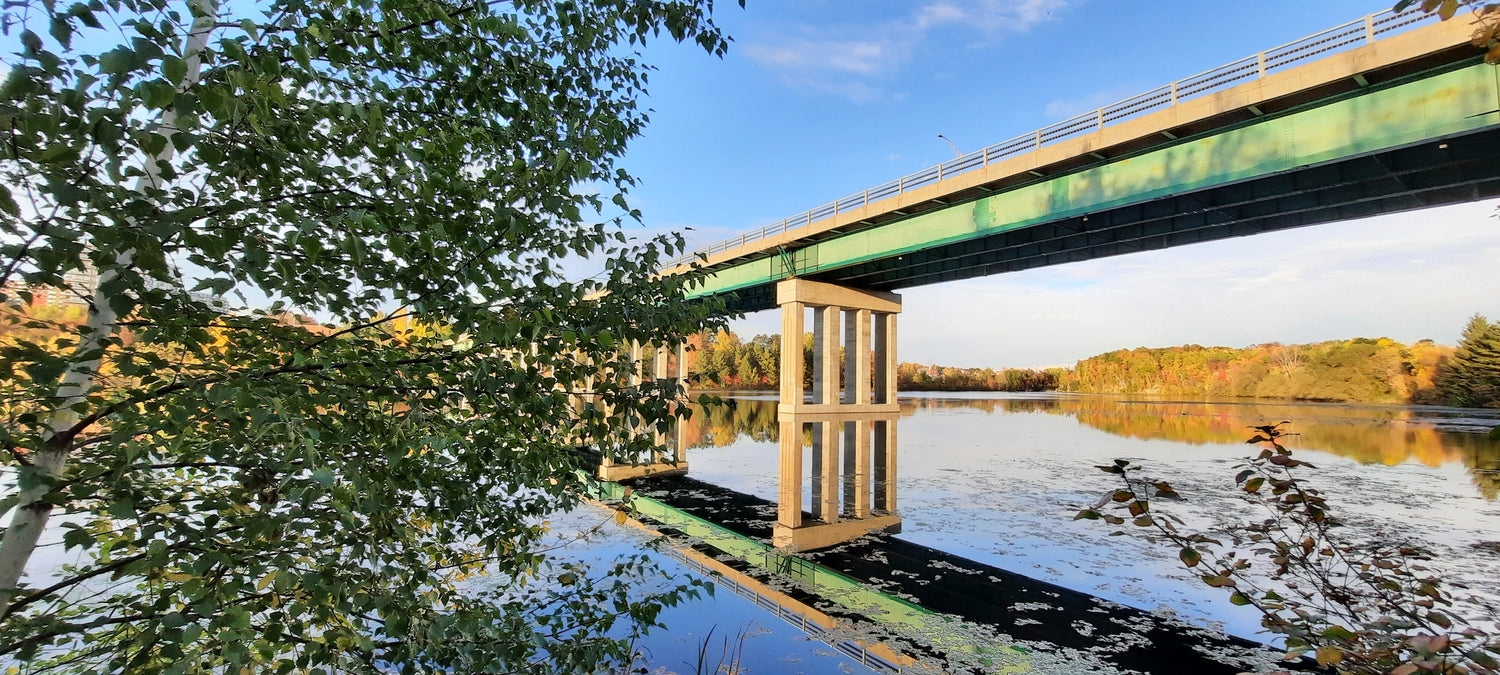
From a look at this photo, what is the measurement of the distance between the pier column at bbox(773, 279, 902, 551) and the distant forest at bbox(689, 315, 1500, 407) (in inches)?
213

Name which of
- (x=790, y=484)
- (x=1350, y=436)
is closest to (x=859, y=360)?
(x=790, y=484)

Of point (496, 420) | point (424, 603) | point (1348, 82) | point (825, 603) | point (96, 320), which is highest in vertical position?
point (1348, 82)

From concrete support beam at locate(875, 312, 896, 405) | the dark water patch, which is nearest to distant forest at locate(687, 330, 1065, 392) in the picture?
concrete support beam at locate(875, 312, 896, 405)

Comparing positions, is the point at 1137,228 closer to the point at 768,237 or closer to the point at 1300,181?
the point at 1300,181

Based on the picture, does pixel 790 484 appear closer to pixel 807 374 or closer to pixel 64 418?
pixel 64 418

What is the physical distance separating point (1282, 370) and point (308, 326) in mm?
114585

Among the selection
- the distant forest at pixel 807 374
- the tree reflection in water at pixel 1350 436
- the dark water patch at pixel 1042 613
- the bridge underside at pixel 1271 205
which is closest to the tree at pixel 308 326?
the dark water patch at pixel 1042 613

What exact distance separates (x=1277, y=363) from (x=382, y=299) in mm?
116466

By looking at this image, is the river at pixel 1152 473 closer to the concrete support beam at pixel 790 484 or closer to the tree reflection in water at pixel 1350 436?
the tree reflection in water at pixel 1350 436

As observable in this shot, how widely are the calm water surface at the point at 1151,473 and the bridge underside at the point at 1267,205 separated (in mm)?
6715

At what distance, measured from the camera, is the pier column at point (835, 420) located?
1395 centimetres

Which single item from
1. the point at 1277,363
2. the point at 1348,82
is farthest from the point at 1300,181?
the point at 1277,363

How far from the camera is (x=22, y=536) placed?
2.40m

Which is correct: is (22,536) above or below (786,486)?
A: above
